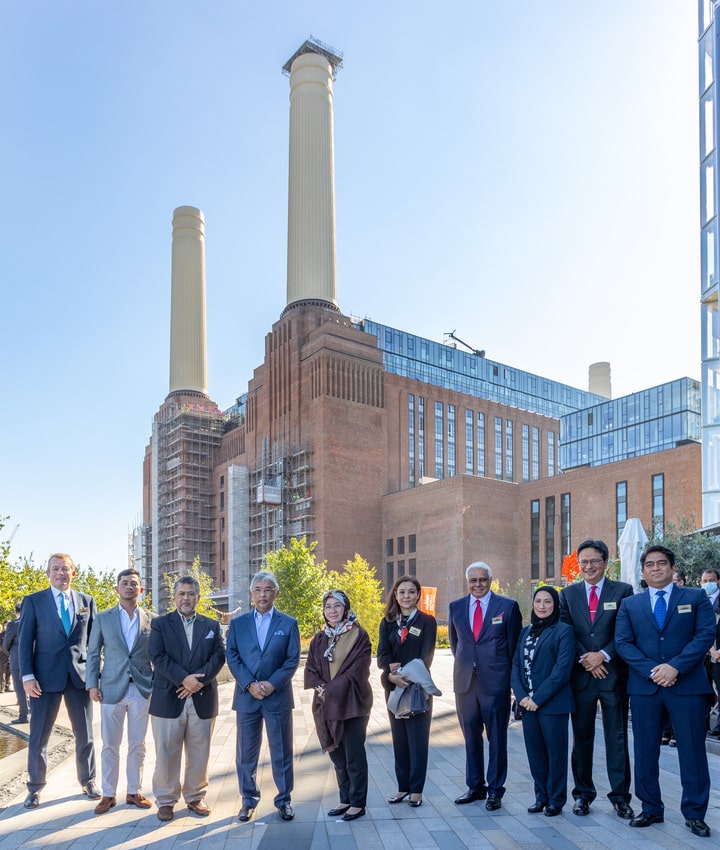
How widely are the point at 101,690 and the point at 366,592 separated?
25.6m

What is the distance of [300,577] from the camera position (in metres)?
29.6

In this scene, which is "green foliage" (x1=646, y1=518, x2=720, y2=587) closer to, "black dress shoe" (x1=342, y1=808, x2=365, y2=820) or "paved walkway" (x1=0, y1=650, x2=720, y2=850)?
"paved walkway" (x1=0, y1=650, x2=720, y2=850)

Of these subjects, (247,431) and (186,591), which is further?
(247,431)

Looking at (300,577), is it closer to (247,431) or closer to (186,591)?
(186,591)

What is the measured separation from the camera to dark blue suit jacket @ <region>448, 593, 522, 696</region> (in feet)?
21.7

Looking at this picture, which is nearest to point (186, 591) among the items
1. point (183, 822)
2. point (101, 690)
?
point (101, 690)

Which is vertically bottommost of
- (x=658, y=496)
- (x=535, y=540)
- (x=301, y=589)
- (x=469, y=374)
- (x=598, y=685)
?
(x=301, y=589)

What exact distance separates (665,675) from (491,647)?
138 centimetres

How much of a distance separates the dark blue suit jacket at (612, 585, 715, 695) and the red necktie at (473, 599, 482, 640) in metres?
1.14

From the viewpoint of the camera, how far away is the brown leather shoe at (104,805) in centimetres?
639

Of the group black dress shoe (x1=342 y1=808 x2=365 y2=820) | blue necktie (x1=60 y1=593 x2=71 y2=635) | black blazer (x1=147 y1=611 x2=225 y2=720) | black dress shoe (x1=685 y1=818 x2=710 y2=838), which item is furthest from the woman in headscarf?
black dress shoe (x1=685 y1=818 x2=710 y2=838)


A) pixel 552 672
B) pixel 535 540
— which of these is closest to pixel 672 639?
pixel 552 672

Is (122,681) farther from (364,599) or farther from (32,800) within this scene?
(364,599)

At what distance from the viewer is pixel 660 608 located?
20.4 ft
